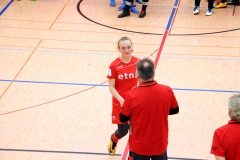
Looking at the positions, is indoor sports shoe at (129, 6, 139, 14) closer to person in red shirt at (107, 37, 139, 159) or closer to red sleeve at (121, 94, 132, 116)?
person in red shirt at (107, 37, 139, 159)

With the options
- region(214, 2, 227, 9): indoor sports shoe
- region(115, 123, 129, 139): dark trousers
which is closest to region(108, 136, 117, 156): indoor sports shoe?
region(115, 123, 129, 139): dark trousers

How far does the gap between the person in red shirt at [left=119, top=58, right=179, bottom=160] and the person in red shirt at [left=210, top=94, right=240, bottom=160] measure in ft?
1.78

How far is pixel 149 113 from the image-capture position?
12.0ft

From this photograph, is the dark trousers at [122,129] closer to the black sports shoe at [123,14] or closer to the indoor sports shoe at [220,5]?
the black sports shoe at [123,14]

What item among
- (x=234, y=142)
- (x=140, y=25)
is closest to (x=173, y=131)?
(x=234, y=142)

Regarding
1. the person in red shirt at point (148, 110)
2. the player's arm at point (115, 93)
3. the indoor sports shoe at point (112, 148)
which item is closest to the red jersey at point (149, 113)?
the person in red shirt at point (148, 110)

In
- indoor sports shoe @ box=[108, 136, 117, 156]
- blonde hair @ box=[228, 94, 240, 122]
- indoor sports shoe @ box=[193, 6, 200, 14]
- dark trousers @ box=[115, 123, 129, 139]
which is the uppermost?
blonde hair @ box=[228, 94, 240, 122]

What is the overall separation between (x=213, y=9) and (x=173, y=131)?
4.49 metres

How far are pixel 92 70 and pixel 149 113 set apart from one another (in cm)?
373

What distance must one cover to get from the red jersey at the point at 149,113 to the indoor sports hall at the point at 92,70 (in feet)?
5.01

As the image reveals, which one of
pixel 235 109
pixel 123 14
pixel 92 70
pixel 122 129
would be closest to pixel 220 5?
pixel 123 14

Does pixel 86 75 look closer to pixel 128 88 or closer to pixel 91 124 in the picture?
pixel 91 124

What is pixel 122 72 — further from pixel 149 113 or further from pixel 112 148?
pixel 112 148

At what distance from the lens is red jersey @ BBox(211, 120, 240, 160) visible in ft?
10.9
